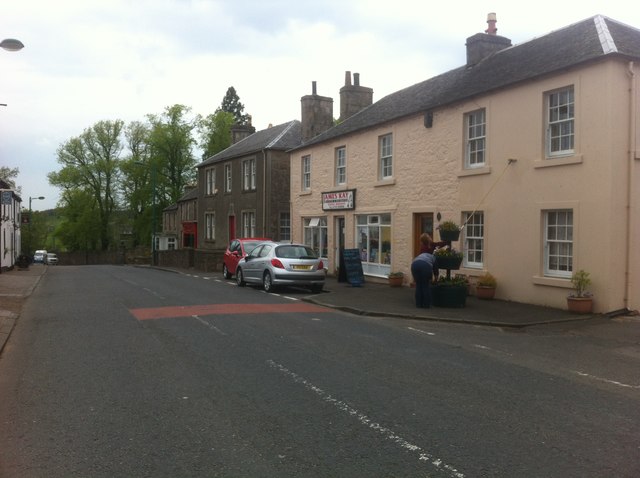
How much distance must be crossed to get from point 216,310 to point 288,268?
4934mm

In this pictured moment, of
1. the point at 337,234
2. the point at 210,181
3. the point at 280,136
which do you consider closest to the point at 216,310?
the point at 337,234

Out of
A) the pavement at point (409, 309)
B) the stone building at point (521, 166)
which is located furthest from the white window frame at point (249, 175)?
the pavement at point (409, 309)

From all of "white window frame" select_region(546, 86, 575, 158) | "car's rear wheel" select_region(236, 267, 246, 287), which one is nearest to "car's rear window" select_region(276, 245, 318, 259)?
"car's rear wheel" select_region(236, 267, 246, 287)

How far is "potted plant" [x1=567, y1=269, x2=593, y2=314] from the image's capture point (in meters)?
13.2

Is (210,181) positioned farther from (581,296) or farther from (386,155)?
(581,296)

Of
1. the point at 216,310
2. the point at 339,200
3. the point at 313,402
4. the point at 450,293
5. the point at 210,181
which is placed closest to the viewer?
the point at 313,402

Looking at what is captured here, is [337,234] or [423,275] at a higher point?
[337,234]

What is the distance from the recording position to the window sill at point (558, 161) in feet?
44.7

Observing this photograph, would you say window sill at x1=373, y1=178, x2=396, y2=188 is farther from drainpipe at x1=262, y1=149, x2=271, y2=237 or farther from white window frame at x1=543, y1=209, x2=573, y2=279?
drainpipe at x1=262, y1=149, x2=271, y2=237

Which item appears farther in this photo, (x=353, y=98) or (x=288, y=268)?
(x=353, y=98)

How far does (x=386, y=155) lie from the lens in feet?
70.9

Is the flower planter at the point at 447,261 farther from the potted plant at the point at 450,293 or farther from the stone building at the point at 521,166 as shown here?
the stone building at the point at 521,166

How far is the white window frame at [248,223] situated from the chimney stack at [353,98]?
9.76 m

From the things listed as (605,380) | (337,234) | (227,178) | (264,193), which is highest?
(227,178)
